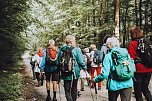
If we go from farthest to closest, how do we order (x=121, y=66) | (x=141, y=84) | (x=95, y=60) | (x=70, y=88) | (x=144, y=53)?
(x=95, y=60) → (x=70, y=88) → (x=141, y=84) → (x=144, y=53) → (x=121, y=66)

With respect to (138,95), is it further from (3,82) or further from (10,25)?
(10,25)

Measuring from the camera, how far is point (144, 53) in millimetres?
8617

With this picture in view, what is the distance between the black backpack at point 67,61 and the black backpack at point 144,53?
5.48 ft

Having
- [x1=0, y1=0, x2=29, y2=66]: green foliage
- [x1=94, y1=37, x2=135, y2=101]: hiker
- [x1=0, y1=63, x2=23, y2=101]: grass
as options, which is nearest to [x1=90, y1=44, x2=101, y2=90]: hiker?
[x1=0, y1=0, x2=29, y2=66]: green foliage

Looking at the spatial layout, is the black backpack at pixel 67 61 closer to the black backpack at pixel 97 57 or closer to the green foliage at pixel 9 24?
the green foliage at pixel 9 24

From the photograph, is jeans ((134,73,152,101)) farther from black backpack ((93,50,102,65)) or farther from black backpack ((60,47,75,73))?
black backpack ((93,50,102,65))

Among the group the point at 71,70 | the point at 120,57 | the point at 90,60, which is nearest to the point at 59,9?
the point at 90,60

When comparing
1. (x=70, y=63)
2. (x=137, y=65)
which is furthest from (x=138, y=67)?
(x=70, y=63)

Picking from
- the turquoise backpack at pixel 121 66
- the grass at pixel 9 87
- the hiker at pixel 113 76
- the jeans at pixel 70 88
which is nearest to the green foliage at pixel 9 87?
the grass at pixel 9 87

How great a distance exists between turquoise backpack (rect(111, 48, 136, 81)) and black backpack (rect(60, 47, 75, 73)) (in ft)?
7.66

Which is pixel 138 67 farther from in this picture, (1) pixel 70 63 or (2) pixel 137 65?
(1) pixel 70 63

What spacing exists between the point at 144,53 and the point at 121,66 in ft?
6.19

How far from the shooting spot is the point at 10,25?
10.9m

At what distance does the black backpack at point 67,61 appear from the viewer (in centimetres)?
916
